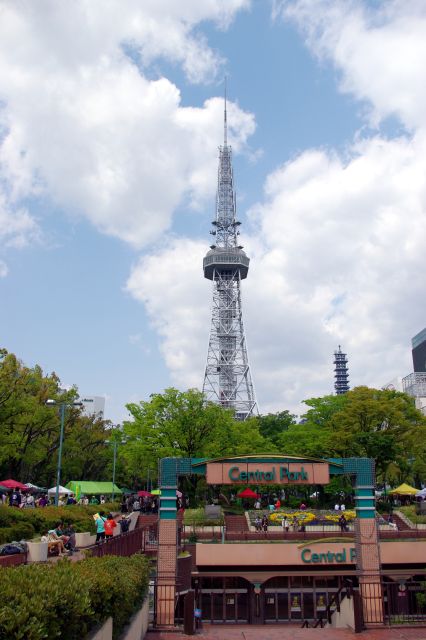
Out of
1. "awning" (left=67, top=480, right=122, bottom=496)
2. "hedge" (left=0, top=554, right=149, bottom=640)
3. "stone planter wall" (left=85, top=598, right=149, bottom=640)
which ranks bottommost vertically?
"stone planter wall" (left=85, top=598, right=149, bottom=640)

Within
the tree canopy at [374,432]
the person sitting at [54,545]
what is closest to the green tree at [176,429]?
the tree canopy at [374,432]

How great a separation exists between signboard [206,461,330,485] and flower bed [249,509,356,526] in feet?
64.4

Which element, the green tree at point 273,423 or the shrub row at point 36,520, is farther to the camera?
the green tree at point 273,423

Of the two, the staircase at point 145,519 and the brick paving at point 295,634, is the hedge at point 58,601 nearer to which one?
the brick paving at point 295,634

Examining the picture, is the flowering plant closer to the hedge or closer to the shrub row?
the shrub row

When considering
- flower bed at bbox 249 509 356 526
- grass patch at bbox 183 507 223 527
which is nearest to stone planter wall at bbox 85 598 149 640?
grass patch at bbox 183 507 223 527

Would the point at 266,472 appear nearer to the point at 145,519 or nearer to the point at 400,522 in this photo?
the point at 145,519

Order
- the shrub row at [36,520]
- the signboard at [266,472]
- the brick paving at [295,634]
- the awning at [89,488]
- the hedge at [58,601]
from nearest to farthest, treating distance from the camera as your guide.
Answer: the hedge at [58,601]
the brick paving at [295,634]
the signboard at [266,472]
the shrub row at [36,520]
the awning at [89,488]

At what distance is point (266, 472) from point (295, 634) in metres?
5.60

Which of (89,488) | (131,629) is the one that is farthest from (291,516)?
(131,629)

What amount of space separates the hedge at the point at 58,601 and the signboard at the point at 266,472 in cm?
917

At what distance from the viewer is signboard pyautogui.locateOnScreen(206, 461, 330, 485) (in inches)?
825

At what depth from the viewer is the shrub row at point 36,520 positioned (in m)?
23.1

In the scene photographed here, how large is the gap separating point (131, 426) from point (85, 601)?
43.1 meters
